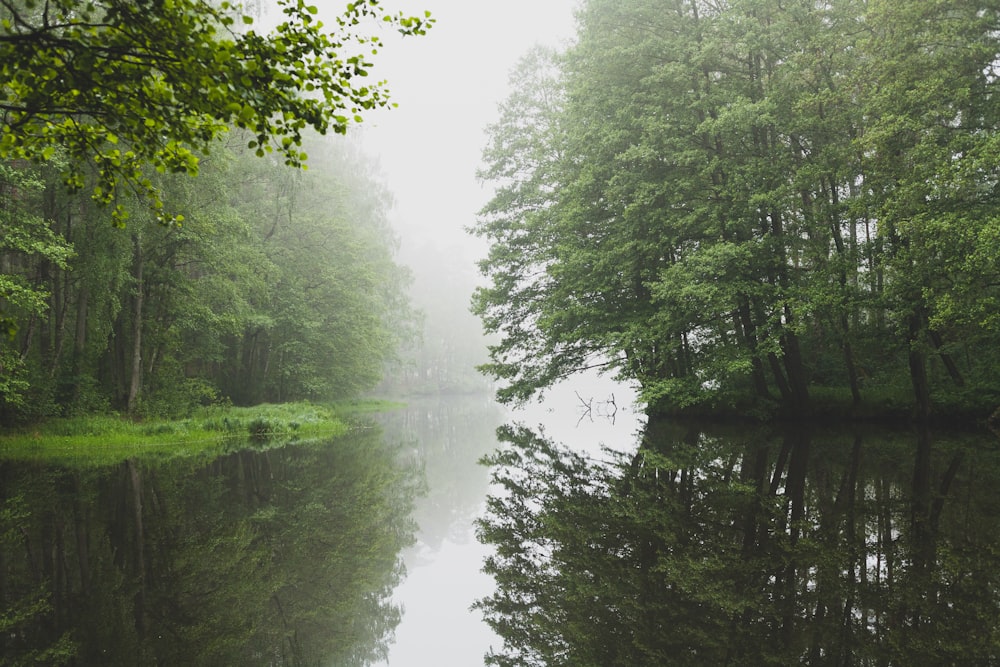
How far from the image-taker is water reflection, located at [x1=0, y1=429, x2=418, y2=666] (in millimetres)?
3730

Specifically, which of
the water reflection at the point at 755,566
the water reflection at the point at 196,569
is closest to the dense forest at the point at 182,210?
the water reflection at the point at 196,569

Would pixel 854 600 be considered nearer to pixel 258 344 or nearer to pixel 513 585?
pixel 513 585

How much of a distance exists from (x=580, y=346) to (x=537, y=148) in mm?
8208

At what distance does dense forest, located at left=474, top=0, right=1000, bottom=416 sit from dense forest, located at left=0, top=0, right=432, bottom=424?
27.4ft

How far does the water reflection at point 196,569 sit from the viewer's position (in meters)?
3.73

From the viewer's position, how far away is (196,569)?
514cm

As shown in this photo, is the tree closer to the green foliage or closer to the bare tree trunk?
the green foliage

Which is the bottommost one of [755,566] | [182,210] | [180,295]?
[755,566]

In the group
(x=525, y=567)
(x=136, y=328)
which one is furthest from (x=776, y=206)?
(x=136, y=328)

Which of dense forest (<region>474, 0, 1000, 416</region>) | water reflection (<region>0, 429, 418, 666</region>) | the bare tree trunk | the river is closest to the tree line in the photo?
the bare tree trunk

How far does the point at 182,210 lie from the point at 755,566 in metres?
17.3

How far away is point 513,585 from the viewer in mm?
4980

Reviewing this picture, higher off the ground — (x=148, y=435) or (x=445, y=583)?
(x=148, y=435)

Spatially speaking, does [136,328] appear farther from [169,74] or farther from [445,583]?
[169,74]
